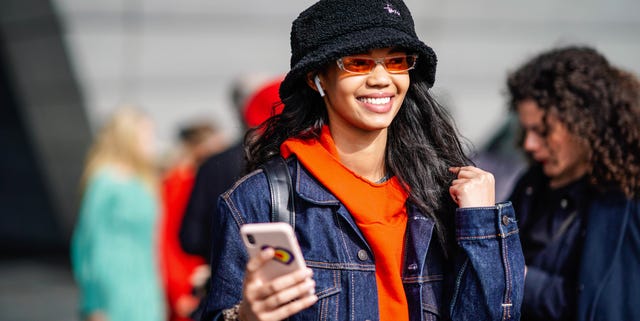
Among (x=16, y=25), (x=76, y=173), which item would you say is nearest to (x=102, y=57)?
(x=16, y=25)

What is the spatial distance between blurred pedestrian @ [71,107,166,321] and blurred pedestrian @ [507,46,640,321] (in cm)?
345

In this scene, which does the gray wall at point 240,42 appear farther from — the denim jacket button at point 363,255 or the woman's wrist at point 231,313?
the woman's wrist at point 231,313

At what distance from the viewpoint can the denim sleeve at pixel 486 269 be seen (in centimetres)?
231

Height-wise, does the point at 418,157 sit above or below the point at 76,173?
below

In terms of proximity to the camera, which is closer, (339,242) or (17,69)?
(339,242)

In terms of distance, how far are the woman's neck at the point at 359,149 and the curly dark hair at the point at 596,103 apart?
107cm

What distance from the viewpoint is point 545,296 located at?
10.2 feet

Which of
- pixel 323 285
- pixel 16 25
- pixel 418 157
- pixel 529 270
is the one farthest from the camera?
pixel 16 25

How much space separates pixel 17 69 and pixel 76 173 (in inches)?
77.2

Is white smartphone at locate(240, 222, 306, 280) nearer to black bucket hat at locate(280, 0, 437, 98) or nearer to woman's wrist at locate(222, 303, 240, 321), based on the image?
woman's wrist at locate(222, 303, 240, 321)

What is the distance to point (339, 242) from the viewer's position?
236 cm

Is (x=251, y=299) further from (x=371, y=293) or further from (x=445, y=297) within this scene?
(x=445, y=297)

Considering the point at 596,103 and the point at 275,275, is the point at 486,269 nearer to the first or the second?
the point at 275,275

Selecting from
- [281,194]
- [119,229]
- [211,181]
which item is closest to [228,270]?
[281,194]
